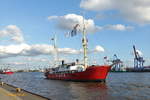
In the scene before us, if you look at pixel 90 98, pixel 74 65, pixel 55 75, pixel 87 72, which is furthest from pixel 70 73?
pixel 90 98

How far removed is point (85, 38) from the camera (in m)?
75.8

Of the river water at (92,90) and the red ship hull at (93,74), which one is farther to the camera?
the red ship hull at (93,74)

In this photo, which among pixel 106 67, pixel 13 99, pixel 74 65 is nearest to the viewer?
pixel 13 99

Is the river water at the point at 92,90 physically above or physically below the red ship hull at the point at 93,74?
below

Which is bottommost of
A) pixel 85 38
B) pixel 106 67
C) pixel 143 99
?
pixel 143 99

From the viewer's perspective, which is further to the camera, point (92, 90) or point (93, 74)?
point (93, 74)

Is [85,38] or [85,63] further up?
[85,38]

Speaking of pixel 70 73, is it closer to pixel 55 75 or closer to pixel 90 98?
pixel 55 75

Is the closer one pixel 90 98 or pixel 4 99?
pixel 4 99

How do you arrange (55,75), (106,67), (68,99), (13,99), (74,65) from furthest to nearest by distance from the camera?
(55,75), (74,65), (106,67), (68,99), (13,99)

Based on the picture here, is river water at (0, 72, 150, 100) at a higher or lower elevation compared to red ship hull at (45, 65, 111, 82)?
lower

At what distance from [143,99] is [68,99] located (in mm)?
11310

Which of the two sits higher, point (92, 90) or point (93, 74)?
point (93, 74)

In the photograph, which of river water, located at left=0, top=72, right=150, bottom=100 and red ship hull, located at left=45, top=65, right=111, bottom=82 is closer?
river water, located at left=0, top=72, right=150, bottom=100
